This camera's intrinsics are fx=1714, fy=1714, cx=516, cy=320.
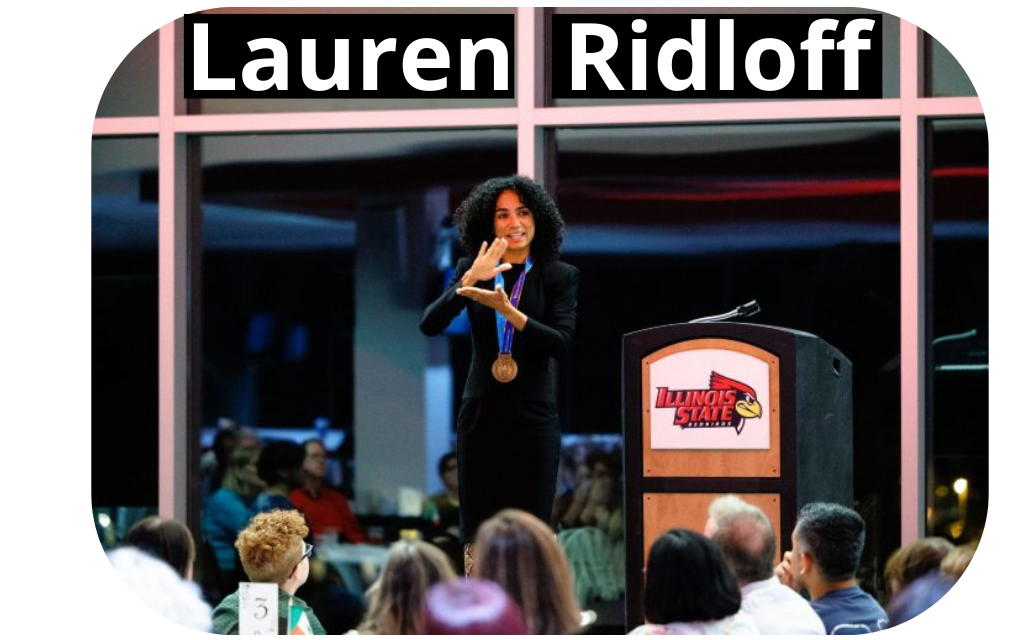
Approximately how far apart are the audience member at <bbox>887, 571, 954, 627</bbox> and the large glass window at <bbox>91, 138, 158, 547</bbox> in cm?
270

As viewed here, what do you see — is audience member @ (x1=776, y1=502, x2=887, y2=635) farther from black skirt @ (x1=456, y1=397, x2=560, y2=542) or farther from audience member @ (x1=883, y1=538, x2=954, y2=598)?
black skirt @ (x1=456, y1=397, x2=560, y2=542)

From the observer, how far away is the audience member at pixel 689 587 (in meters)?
4.32

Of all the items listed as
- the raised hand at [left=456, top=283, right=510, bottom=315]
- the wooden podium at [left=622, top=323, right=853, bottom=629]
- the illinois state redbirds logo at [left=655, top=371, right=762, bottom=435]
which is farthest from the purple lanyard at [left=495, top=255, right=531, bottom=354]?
the illinois state redbirds logo at [left=655, top=371, right=762, bottom=435]

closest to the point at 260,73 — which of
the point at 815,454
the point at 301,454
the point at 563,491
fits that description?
the point at 301,454

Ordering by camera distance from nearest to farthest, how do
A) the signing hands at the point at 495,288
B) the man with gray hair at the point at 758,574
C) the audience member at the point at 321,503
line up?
1. the man with gray hair at the point at 758,574
2. the signing hands at the point at 495,288
3. the audience member at the point at 321,503

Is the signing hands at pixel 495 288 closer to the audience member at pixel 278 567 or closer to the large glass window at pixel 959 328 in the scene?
the audience member at pixel 278 567

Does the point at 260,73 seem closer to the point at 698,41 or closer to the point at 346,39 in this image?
the point at 346,39

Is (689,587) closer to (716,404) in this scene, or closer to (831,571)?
(831,571)

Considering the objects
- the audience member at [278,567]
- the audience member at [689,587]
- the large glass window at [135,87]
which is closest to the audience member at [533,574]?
the audience member at [689,587]

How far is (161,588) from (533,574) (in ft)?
5.59

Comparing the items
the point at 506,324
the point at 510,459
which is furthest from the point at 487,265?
the point at 510,459

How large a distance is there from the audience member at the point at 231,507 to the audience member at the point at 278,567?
26.5 inches

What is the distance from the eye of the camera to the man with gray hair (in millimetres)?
4887

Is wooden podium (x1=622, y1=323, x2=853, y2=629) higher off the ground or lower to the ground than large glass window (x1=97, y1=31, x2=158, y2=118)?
lower
